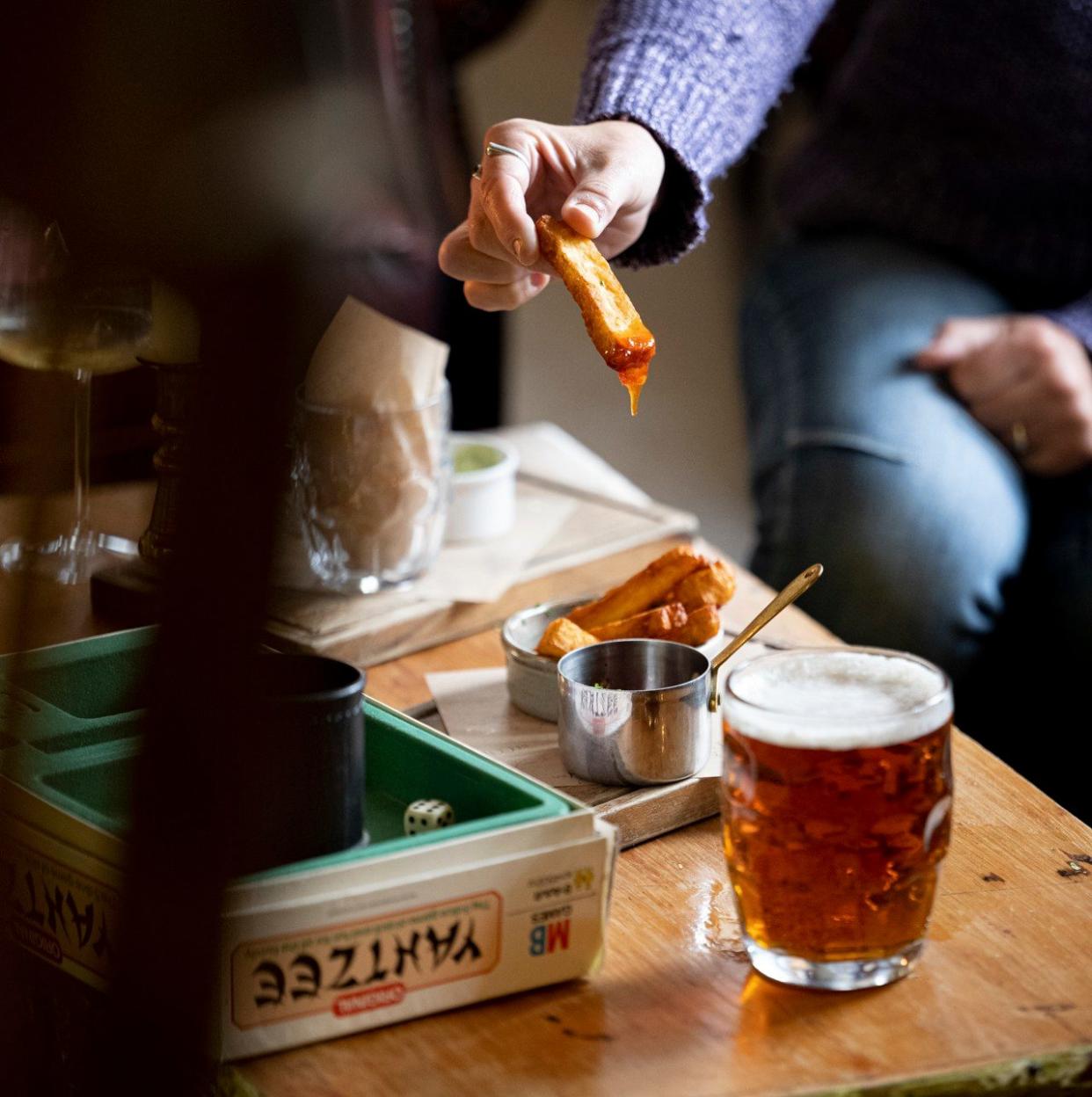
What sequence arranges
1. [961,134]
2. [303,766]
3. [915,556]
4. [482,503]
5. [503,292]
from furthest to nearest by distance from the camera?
[961,134], [915,556], [482,503], [503,292], [303,766]

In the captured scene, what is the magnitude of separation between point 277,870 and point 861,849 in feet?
0.78

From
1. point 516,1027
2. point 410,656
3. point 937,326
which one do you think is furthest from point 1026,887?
point 937,326

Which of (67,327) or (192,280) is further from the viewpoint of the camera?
(67,327)

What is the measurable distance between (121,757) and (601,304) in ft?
1.08

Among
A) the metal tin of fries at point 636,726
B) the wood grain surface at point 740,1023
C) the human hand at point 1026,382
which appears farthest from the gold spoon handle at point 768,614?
the human hand at point 1026,382

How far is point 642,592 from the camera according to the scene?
3.00 ft

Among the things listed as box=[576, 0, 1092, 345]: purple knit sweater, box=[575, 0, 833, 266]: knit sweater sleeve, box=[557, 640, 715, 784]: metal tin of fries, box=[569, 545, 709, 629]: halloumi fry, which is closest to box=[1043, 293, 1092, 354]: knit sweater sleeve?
box=[576, 0, 1092, 345]: purple knit sweater

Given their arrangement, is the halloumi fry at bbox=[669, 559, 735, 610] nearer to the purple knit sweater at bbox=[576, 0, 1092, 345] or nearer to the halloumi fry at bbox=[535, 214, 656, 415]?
the halloumi fry at bbox=[535, 214, 656, 415]

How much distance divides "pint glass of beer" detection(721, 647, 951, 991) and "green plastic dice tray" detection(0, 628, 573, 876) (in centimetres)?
9

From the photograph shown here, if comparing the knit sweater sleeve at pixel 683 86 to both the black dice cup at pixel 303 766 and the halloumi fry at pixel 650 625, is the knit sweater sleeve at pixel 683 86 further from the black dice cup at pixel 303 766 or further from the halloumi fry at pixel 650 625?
the black dice cup at pixel 303 766

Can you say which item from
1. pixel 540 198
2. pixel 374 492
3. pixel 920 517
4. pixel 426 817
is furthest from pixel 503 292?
pixel 920 517

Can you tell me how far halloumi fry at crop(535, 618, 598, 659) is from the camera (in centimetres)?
87

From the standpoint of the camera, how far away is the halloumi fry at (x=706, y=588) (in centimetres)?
90

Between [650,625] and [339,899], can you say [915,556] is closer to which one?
[650,625]
